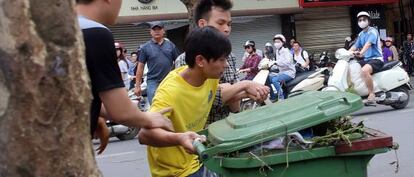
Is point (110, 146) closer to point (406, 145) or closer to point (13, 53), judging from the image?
point (406, 145)

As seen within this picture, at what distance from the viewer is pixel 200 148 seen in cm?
243

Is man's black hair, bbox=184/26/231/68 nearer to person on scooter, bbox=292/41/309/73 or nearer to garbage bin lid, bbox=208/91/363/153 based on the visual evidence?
garbage bin lid, bbox=208/91/363/153

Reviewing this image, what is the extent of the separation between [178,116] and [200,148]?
563 mm

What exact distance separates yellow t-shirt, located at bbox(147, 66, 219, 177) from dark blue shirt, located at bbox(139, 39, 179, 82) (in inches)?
217

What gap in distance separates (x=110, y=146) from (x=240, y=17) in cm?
1121

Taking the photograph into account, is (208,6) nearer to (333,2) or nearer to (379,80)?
(379,80)

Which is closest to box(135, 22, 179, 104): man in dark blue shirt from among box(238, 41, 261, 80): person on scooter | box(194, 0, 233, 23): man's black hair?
box(194, 0, 233, 23): man's black hair

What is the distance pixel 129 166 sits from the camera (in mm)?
7395

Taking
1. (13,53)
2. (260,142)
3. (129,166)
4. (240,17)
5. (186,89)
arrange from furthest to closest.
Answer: (240,17)
(129,166)
(186,89)
(260,142)
(13,53)

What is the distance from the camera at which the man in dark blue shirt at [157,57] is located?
8656 millimetres

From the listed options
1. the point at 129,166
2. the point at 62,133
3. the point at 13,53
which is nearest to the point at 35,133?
the point at 62,133

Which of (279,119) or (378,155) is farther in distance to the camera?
(378,155)

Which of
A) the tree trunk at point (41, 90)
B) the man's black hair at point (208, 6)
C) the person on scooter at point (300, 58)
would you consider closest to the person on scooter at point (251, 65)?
the person on scooter at point (300, 58)

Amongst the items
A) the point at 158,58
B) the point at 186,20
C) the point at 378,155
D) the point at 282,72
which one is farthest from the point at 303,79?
the point at 186,20
